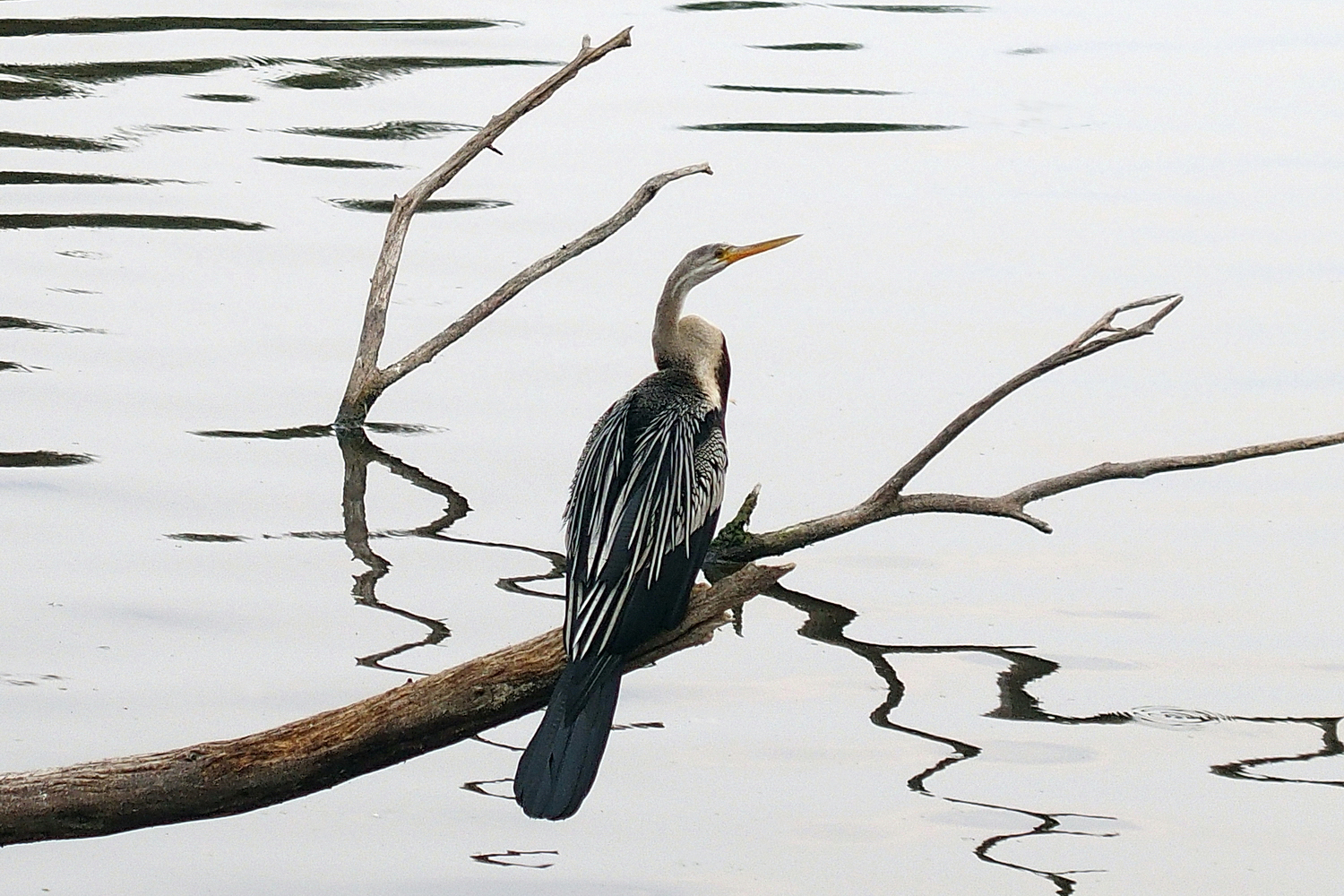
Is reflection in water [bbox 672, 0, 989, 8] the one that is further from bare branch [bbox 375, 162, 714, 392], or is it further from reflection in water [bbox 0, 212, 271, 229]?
bare branch [bbox 375, 162, 714, 392]

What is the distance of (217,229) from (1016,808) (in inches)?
190

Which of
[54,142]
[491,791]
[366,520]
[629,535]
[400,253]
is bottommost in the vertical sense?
[491,791]

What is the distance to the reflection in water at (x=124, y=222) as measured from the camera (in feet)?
25.7

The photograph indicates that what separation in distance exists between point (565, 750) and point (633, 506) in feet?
2.09

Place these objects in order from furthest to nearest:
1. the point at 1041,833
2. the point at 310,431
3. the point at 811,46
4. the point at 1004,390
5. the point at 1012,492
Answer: the point at 811,46 → the point at 310,431 → the point at 1012,492 → the point at 1004,390 → the point at 1041,833

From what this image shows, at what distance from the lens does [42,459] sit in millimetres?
5762

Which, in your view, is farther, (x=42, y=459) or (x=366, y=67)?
(x=366, y=67)

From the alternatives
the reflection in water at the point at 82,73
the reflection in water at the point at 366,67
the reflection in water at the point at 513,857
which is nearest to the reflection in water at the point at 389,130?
the reflection in water at the point at 366,67

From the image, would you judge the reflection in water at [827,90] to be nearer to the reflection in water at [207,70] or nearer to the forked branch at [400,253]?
the reflection in water at [207,70]

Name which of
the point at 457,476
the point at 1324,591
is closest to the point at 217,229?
the point at 457,476

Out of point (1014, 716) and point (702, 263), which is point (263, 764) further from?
point (702, 263)

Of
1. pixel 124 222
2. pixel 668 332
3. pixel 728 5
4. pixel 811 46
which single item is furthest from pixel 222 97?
pixel 668 332

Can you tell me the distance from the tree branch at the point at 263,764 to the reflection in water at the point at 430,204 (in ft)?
17.1

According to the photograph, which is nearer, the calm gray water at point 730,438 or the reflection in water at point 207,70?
the calm gray water at point 730,438
